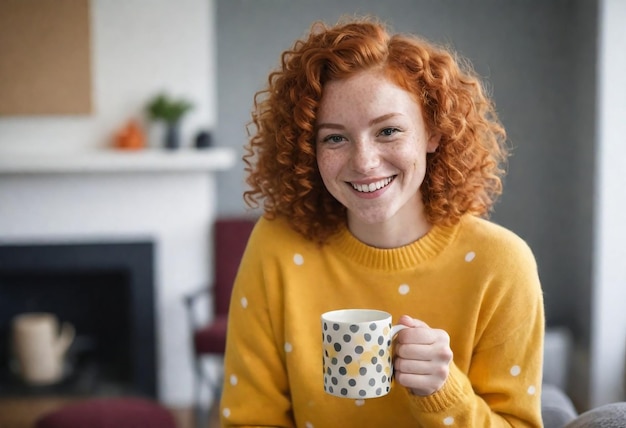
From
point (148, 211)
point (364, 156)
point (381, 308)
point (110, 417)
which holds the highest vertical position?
point (364, 156)

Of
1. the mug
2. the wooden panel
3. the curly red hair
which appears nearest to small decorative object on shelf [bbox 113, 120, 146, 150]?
the wooden panel

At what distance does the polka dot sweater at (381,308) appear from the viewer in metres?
1.18

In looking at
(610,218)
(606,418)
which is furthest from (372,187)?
(610,218)

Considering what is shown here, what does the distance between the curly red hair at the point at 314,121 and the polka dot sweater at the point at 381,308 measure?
0.15 ft

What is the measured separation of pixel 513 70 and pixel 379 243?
2.83 meters

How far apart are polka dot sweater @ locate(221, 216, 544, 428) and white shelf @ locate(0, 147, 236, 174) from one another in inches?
91.2

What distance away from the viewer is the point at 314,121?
1184mm

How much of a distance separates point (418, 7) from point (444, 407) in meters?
3.08

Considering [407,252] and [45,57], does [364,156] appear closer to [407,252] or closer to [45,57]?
[407,252]

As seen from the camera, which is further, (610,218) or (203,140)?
(203,140)

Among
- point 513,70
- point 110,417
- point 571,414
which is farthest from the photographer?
point 513,70

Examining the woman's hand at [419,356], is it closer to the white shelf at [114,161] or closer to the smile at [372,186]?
the smile at [372,186]

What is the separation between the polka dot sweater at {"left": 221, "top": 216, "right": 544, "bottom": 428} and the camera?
3.87 ft

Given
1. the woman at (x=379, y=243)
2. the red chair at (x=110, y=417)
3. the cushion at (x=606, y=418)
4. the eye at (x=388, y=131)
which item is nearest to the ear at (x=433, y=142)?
the woman at (x=379, y=243)
